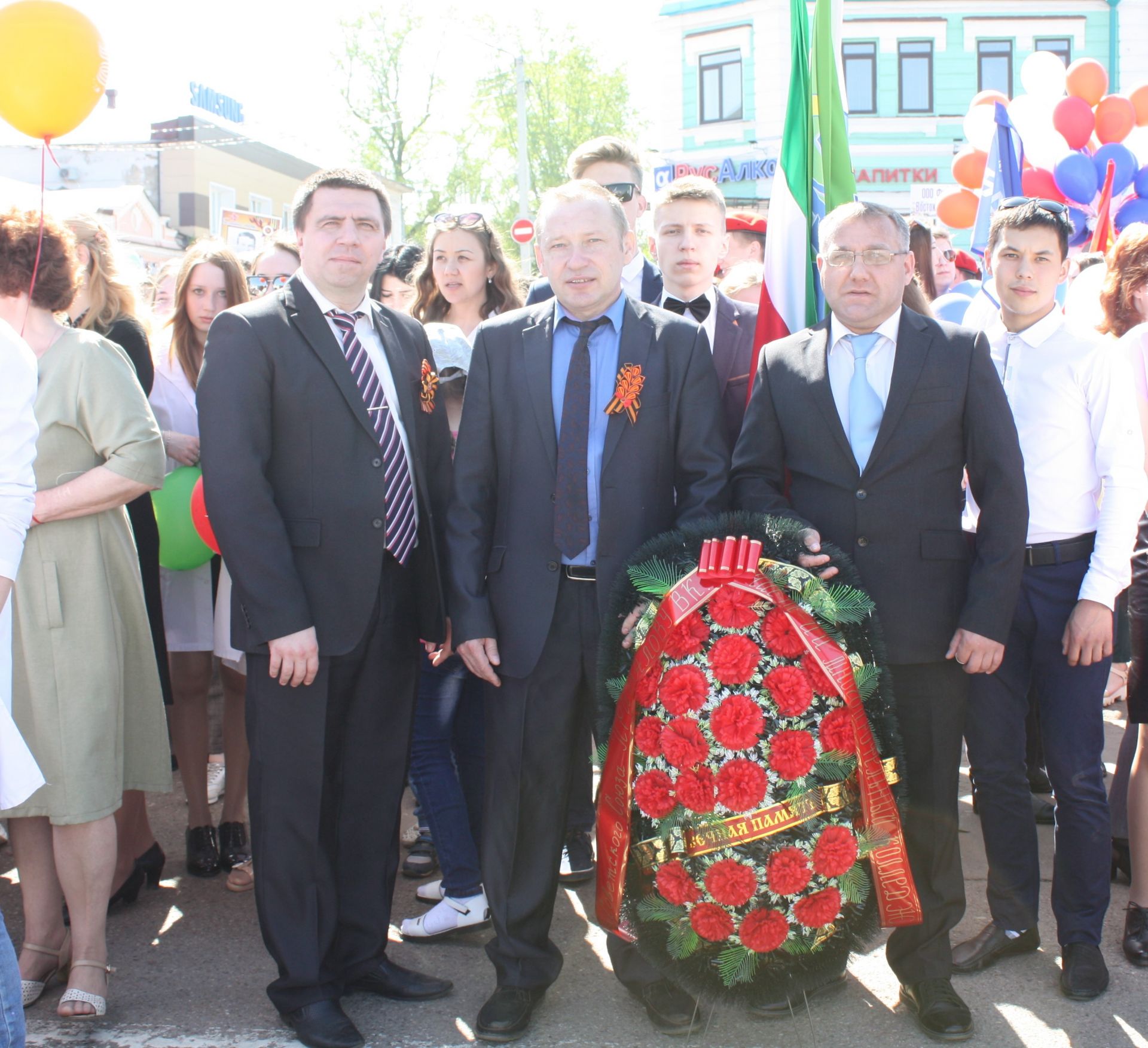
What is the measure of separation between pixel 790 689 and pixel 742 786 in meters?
0.26

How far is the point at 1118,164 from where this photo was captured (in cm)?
752

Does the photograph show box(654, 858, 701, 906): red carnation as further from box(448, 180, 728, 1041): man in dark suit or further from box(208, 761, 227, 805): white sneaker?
box(208, 761, 227, 805): white sneaker

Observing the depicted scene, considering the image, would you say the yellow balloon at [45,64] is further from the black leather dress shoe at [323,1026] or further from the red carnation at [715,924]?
the red carnation at [715,924]

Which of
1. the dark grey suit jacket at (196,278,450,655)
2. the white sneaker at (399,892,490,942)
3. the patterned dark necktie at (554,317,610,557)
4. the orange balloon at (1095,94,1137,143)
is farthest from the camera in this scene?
the orange balloon at (1095,94,1137,143)

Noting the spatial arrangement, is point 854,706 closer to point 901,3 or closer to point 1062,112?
point 1062,112

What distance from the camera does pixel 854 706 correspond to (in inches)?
108

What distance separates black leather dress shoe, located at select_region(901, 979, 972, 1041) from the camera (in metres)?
2.93

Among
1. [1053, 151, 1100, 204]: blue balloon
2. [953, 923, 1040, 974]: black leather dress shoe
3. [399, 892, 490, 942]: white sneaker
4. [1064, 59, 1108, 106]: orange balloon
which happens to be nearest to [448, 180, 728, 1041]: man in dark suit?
[399, 892, 490, 942]: white sneaker

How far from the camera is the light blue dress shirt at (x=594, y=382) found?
3.08 metres

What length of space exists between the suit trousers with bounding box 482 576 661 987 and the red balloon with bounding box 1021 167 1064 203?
6.25m

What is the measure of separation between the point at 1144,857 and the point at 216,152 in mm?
32008

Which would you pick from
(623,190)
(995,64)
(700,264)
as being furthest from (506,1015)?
(995,64)

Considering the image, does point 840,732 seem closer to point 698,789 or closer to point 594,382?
point 698,789

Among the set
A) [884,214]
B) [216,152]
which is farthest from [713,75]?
[884,214]
